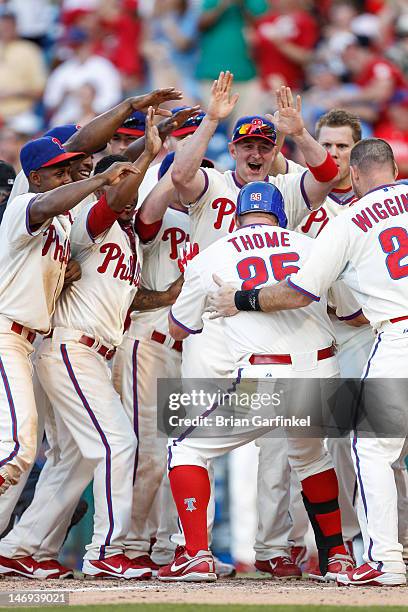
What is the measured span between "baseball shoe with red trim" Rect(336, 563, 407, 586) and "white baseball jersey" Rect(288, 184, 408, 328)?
109cm

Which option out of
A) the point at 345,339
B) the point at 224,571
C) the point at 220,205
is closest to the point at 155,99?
the point at 220,205

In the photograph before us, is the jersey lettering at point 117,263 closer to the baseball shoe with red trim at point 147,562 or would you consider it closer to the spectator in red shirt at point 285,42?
the baseball shoe with red trim at point 147,562

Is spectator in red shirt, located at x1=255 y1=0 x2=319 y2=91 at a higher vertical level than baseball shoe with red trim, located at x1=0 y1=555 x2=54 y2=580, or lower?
higher

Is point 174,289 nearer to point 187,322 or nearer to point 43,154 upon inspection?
point 187,322

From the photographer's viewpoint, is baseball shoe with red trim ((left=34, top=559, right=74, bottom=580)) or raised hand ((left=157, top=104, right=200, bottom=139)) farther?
raised hand ((left=157, top=104, right=200, bottom=139))

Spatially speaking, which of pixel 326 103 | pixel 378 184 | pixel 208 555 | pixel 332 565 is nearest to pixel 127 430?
pixel 208 555

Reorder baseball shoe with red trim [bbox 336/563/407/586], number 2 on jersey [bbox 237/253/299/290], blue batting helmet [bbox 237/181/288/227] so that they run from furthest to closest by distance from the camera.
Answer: blue batting helmet [bbox 237/181/288/227] → number 2 on jersey [bbox 237/253/299/290] → baseball shoe with red trim [bbox 336/563/407/586]

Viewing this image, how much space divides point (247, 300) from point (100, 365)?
1.00 metres

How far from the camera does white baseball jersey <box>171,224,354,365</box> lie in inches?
211

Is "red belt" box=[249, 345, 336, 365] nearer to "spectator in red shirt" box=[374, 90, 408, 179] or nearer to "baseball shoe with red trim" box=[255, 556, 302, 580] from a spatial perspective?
"baseball shoe with red trim" box=[255, 556, 302, 580]

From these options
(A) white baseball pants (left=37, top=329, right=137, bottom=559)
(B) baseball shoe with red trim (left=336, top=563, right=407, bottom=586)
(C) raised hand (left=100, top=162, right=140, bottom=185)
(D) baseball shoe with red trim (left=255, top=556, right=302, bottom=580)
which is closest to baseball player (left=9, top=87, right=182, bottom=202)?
(C) raised hand (left=100, top=162, right=140, bottom=185)

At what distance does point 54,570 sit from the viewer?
590 centimetres

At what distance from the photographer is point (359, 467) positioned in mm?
5113

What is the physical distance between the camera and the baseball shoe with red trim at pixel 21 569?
19.1 feet
